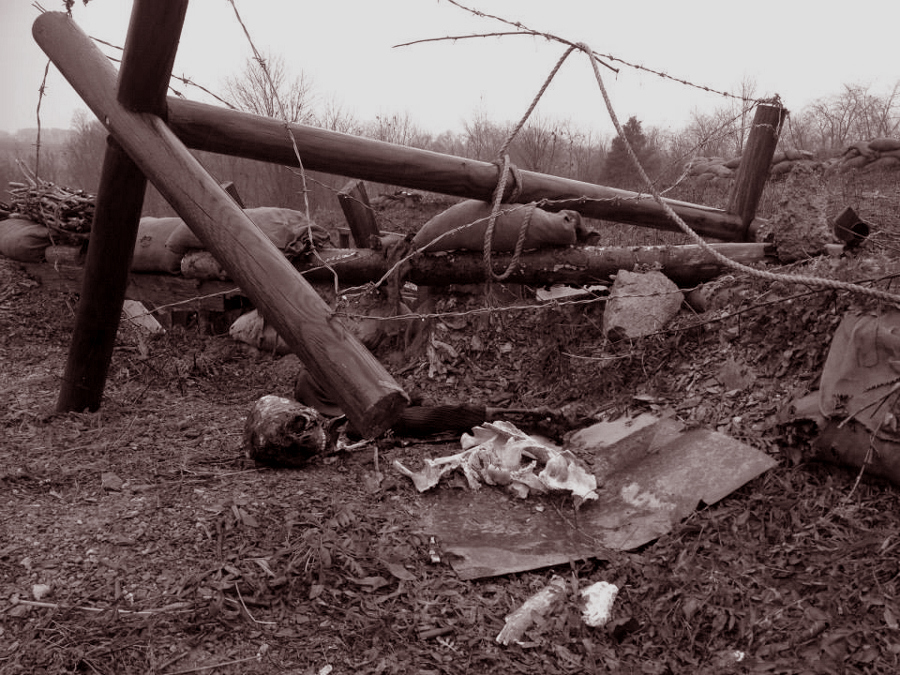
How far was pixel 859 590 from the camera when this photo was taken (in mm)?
2107

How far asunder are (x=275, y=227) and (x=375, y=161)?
173 cm

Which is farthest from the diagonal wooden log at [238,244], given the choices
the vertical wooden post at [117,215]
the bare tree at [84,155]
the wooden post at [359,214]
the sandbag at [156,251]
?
the bare tree at [84,155]

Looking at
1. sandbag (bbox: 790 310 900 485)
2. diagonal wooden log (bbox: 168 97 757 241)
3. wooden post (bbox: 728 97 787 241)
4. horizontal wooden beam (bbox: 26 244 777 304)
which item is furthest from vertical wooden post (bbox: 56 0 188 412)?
wooden post (bbox: 728 97 787 241)

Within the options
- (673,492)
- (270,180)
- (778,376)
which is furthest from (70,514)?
(270,180)

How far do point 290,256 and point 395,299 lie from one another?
1.08 meters

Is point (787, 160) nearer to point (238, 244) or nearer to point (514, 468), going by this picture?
point (514, 468)

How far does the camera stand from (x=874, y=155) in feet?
49.5

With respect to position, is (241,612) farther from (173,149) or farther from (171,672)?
(173,149)

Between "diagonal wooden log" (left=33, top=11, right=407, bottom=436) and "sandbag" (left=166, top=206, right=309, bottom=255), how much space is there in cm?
236

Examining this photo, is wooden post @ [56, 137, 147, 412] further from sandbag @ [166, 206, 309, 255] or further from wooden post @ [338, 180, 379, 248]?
wooden post @ [338, 180, 379, 248]

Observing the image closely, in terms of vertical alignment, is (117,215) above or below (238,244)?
below

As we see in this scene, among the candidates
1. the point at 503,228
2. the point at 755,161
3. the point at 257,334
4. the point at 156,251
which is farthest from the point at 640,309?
the point at 156,251

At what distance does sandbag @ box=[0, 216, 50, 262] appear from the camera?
22.7 ft

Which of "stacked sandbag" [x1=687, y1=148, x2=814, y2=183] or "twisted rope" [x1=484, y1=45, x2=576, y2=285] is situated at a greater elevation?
"stacked sandbag" [x1=687, y1=148, x2=814, y2=183]
